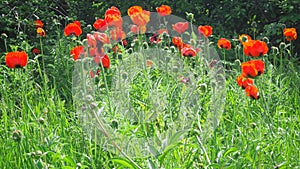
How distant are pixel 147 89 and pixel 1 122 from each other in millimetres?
1162

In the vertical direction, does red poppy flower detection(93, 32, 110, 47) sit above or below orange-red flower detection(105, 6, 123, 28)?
below

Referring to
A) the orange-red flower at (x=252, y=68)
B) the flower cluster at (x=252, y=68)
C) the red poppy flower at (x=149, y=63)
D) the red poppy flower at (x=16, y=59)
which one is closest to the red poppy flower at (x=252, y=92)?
the flower cluster at (x=252, y=68)

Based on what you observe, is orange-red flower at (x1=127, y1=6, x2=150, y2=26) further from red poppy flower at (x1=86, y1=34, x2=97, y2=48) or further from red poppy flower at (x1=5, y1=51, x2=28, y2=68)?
red poppy flower at (x1=5, y1=51, x2=28, y2=68)

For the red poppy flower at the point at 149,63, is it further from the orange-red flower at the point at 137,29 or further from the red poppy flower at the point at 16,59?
the red poppy flower at the point at 16,59

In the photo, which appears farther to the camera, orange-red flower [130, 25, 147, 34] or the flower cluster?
orange-red flower [130, 25, 147, 34]

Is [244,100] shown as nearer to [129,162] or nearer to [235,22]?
[129,162]

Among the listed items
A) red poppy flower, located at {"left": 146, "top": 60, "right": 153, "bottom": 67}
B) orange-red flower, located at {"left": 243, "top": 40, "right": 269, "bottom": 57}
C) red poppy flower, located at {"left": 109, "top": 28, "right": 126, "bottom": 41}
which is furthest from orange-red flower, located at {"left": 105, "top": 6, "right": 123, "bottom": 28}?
orange-red flower, located at {"left": 243, "top": 40, "right": 269, "bottom": 57}

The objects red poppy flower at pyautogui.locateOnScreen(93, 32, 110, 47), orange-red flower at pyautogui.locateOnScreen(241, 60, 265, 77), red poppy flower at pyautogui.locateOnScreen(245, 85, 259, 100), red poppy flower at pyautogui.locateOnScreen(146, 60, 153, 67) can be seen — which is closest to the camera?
orange-red flower at pyautogui.locateOnScreen(241, 60, 265, 77)

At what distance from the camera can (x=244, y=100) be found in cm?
285

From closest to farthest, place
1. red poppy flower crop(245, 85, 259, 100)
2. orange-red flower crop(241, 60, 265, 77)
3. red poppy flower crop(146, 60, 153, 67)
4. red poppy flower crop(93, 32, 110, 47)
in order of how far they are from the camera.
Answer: orange-red flower crop(241, 60, 265, 77), red poppy flower crop(245, 85, 259, 100), red poppy flower crop(93, 32, 110, 47), red poppy flower crop(146, 60, 153, 67)


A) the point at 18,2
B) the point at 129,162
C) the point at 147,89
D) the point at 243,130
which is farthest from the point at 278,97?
the point at 18,2

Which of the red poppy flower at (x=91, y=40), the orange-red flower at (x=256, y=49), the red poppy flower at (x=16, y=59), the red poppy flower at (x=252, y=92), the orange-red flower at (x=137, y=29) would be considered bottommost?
the red poppy flower at (x=252, y=92)

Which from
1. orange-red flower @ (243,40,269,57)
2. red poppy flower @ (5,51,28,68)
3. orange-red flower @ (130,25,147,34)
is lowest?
orange-red flower @ (243,40,269,57)

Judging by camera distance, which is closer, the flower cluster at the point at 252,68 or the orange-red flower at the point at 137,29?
the flower cluster at the point at 252,68
